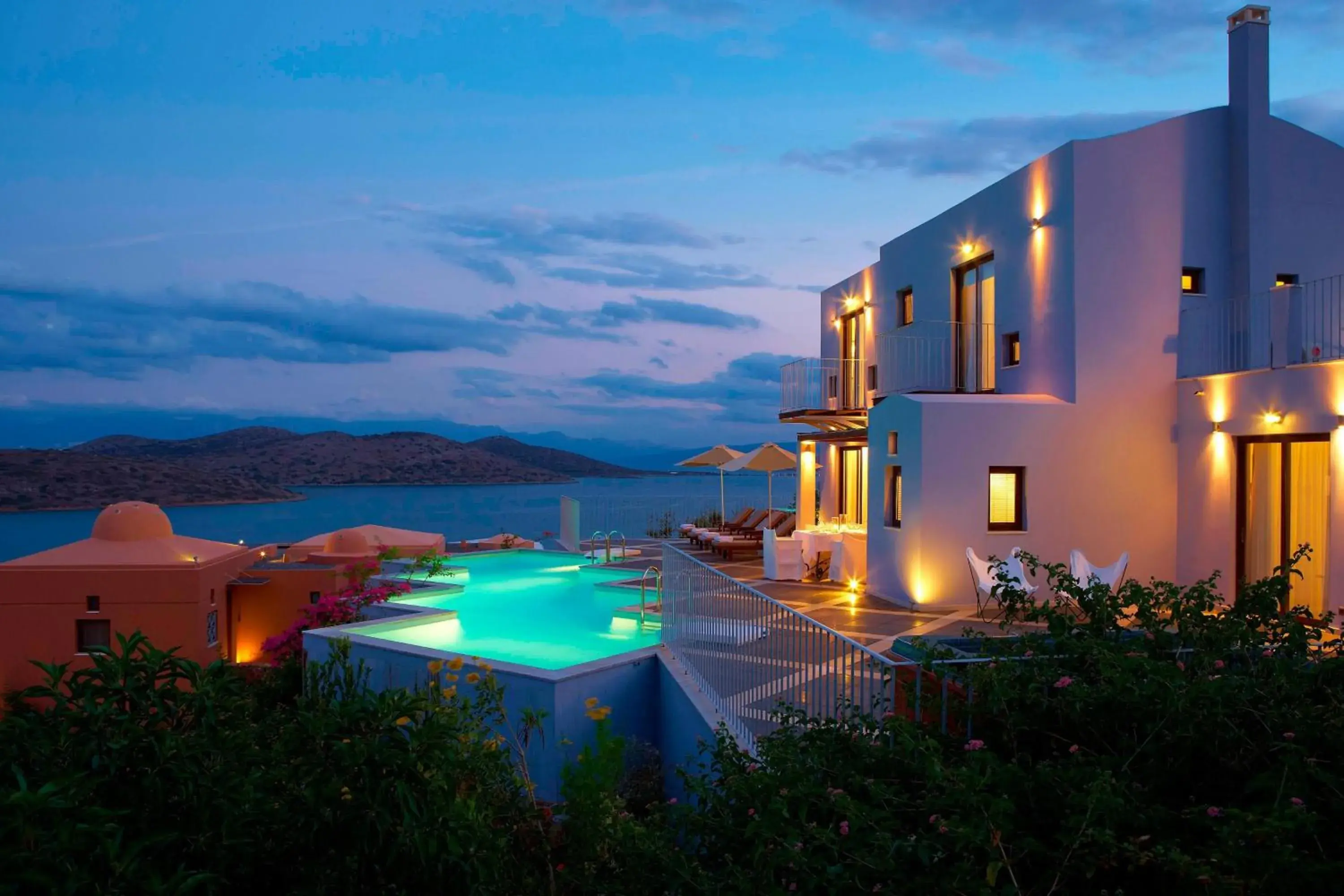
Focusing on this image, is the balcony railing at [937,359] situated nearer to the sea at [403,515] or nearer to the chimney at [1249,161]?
the chimney at [1249,161]

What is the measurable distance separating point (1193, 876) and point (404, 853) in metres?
2.40

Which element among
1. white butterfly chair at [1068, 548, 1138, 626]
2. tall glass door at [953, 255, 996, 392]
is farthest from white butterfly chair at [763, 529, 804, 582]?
white butterfly chair at [1068, 548, 1138, 626]

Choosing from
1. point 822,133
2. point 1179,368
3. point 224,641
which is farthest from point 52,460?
point 1179,368

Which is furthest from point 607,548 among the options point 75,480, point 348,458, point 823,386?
→ point 348,458

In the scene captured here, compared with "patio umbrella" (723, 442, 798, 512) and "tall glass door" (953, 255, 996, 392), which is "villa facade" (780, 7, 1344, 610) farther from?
"patio umbrella" (723, 442, 798, 512)

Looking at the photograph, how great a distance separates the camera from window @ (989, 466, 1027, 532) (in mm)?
11789

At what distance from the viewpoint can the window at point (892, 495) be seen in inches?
492

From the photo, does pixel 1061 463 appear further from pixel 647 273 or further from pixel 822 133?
pixel 647 273

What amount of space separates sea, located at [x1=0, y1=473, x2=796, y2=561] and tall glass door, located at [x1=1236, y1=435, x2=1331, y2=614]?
379 inches

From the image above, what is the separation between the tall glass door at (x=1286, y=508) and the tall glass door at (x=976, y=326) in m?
3.83

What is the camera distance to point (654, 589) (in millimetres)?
12789

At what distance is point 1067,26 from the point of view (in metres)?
16.2

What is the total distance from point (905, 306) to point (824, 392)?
3544mm

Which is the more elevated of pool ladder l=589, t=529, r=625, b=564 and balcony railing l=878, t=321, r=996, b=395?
balcony railing l=878, t=321, r=996, b=395
